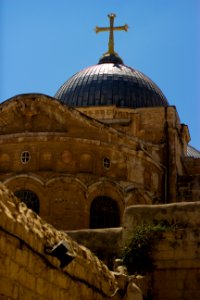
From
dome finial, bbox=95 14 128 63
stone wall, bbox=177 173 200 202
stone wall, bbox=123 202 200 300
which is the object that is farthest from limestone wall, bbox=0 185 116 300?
dome finial, bbox=95 14 128 63

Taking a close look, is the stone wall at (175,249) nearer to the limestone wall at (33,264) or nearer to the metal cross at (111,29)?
the limestone wall at (33,264)

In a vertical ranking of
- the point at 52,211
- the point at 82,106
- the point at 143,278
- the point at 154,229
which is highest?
the point at 82,106

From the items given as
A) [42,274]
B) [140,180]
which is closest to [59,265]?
[42,274]

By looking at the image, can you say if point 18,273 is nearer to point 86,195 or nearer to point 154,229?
point 154,229

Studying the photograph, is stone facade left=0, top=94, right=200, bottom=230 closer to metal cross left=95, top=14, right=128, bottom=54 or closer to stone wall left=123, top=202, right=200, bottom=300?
stone wall left=123, top=202, right=200, bottom=300

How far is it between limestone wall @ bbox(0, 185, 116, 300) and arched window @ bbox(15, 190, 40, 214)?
522 inches

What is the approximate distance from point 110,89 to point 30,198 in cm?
1002

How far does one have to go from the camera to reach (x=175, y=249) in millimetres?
13750

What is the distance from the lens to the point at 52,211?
23.2 m

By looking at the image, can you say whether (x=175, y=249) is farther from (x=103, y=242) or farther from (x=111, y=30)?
(x=111, y=30)

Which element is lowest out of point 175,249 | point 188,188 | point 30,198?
point 175,249

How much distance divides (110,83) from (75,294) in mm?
23224

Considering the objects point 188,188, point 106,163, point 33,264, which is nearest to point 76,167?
point 106,163

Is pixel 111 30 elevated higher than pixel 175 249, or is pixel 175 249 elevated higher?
pixel 111 30
